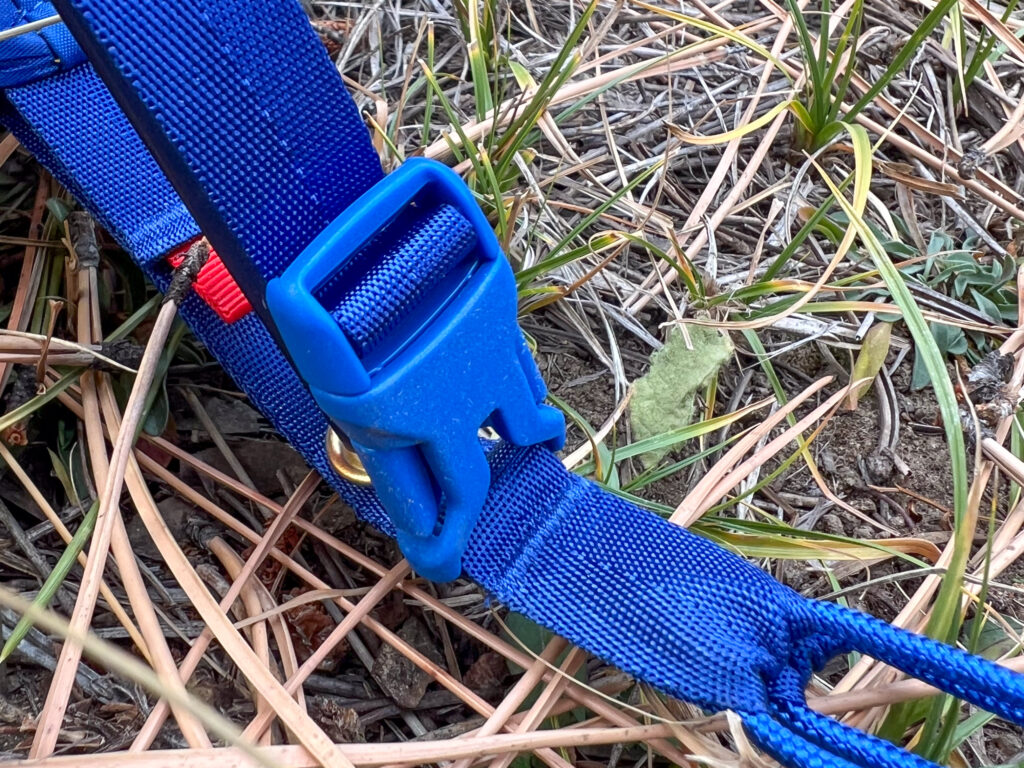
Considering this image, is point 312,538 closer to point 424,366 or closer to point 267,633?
point 267,633

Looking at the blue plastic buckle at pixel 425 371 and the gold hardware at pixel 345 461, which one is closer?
the blue plastic buckle at pixel 425 371

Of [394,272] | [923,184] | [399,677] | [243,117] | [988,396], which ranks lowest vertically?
[399,677]

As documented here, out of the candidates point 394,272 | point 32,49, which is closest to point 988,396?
point 394,272

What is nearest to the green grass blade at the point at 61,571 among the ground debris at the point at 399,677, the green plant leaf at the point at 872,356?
the ground debris at the point at 399,677

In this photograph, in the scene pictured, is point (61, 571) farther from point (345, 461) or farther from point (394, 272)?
point (394, 272)

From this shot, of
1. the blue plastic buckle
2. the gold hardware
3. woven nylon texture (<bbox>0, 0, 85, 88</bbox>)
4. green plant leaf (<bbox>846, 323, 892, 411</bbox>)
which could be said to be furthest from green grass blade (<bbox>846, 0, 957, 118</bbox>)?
woven nylon texture (<bbox>0, 0, 85, 88</bbox>)

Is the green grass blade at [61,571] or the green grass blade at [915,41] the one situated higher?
the green grass blade at [915,41]

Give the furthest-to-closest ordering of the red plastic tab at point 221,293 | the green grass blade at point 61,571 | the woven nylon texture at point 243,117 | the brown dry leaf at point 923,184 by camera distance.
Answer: the brown dry leaf at point 923,184 < the red plastic tab at point 221,293 < the green grass blade at point 61,571 < the woven nylon texture at point 243,117

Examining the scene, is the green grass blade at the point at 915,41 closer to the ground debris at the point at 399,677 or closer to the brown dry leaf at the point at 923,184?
the brown dry leaf at the point at 923,184
